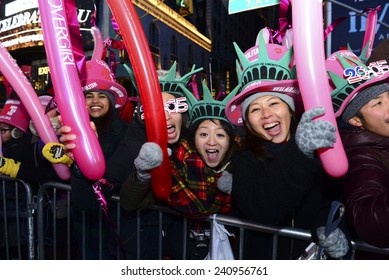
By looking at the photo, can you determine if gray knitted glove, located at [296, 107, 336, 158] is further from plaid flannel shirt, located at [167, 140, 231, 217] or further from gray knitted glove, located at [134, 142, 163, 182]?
plaid flannel shirt, located at [167, 140, 231, 217]

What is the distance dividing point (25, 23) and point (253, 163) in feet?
50.8

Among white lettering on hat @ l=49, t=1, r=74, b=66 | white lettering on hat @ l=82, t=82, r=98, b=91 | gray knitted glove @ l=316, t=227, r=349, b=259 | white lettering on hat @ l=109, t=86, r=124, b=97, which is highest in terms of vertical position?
white lettering on hat @ l=49, t=1, r=74, b=66

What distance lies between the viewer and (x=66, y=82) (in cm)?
143

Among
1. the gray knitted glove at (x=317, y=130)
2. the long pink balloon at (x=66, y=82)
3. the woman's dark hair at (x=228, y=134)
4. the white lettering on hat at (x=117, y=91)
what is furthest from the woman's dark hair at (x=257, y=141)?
the white lettering on hat at (x=117, y=91)

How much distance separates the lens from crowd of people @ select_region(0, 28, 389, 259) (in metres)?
1.40

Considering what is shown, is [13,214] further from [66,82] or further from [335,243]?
[335,243]

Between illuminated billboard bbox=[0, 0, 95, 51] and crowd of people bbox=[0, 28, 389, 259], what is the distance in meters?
12.4

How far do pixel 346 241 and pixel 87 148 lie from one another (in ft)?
3.82

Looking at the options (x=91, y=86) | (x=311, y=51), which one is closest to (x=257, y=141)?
(x=311, y=51)

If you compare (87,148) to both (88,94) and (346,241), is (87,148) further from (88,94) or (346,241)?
(88,94)

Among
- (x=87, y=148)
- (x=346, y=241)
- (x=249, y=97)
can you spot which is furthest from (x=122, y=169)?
(x=346, y=241)

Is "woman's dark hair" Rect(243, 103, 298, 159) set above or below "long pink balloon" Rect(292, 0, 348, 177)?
below

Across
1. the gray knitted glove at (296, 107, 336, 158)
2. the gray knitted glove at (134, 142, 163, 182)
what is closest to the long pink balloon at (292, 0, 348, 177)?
the gray knitted glove at (296, 107, 336, 158)

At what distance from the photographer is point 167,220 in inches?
86.6
